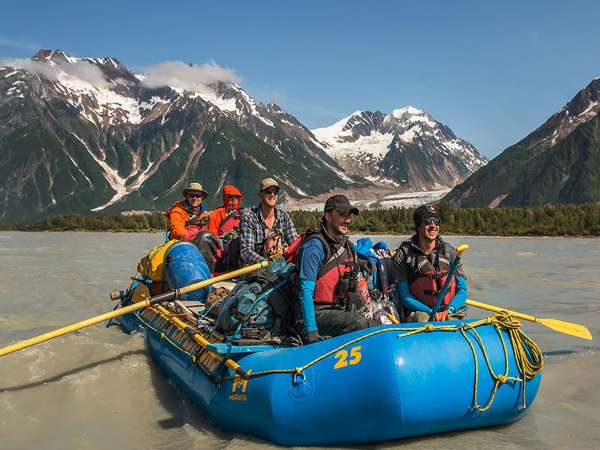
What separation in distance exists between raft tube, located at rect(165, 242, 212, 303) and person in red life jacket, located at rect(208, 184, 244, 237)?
156 cm

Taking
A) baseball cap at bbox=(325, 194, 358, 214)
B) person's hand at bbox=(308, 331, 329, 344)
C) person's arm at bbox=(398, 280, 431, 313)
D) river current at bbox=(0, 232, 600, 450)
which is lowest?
river current at bbox=(0, 232, 600, 450)

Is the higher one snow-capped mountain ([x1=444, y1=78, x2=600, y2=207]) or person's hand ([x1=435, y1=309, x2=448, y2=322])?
snow-capped mountain ([x1=444, y1=78, x2=600, y2=207])

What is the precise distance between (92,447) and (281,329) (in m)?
2.02

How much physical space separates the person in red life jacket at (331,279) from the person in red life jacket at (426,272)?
25.5 inches

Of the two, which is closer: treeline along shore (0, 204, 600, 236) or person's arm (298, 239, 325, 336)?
person's arm (298, 239, 325, 336)

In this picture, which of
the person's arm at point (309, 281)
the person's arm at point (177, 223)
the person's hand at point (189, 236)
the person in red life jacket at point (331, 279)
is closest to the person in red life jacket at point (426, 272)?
the person in red life jacket at point (331, 279)

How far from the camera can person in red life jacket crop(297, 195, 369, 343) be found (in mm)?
5375

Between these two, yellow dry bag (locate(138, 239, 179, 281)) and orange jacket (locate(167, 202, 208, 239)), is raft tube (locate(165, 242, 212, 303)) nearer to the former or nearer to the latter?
yellow dry bag (locate(138, 239, 179, 281))

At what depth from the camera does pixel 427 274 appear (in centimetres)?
605

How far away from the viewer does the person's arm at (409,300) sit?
19.8 feet

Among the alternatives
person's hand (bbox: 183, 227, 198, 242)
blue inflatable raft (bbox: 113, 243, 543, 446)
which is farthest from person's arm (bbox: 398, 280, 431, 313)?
person's hand (bbox: 183, 227, 198, 242)

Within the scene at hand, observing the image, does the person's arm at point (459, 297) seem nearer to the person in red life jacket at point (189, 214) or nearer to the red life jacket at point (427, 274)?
the red life jacket at point (427, 274)

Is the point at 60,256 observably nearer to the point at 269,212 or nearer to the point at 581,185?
the point at 269,212

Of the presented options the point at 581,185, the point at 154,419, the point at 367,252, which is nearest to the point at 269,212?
the point at 367,252
